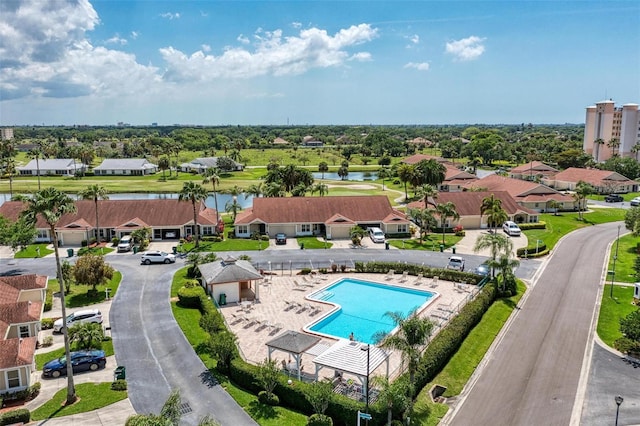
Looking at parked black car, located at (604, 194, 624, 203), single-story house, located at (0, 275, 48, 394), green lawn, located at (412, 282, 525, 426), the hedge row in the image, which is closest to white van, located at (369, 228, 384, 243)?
the hedge row

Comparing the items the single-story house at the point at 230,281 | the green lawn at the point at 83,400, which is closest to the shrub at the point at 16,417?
the green lawn at the point at 83,400

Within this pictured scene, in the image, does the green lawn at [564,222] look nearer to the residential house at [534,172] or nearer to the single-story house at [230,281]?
the residential house at [534,172]

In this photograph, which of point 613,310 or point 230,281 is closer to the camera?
point 613,310

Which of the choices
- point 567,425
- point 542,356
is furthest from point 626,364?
point 567,425

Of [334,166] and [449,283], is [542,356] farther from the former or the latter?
[334,166]

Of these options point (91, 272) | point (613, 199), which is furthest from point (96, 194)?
point (613, 199)

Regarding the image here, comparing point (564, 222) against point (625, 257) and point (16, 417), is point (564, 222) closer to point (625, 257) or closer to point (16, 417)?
point (625, 257)
